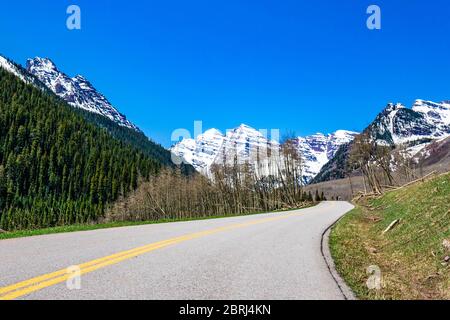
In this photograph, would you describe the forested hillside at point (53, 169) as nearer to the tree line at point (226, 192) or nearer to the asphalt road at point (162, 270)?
the tree line at point (226, 192)

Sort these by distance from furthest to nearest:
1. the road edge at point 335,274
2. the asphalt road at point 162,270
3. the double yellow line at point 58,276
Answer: the road edge at point 335,274, the asphalt road at point 162,270, the double yellow line at point 58,276

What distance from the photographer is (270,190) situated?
295 ft

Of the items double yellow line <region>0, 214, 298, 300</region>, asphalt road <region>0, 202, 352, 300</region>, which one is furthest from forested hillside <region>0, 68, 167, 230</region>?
double yellow line <region>0, 214, 298, 300</region>

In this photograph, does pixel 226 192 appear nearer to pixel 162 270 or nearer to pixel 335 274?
pixel 335 274

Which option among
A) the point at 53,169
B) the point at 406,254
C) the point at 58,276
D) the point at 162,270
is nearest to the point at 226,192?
the point at 406,254

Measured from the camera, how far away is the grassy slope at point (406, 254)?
6873mm

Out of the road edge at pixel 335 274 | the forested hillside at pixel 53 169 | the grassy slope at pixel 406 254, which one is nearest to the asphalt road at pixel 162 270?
the road edge at pixel 335 274

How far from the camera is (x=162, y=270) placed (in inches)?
282

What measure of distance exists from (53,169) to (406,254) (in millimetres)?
164221

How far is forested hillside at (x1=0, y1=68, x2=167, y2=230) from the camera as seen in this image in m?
132

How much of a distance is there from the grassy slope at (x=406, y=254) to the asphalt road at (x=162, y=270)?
752 mm
